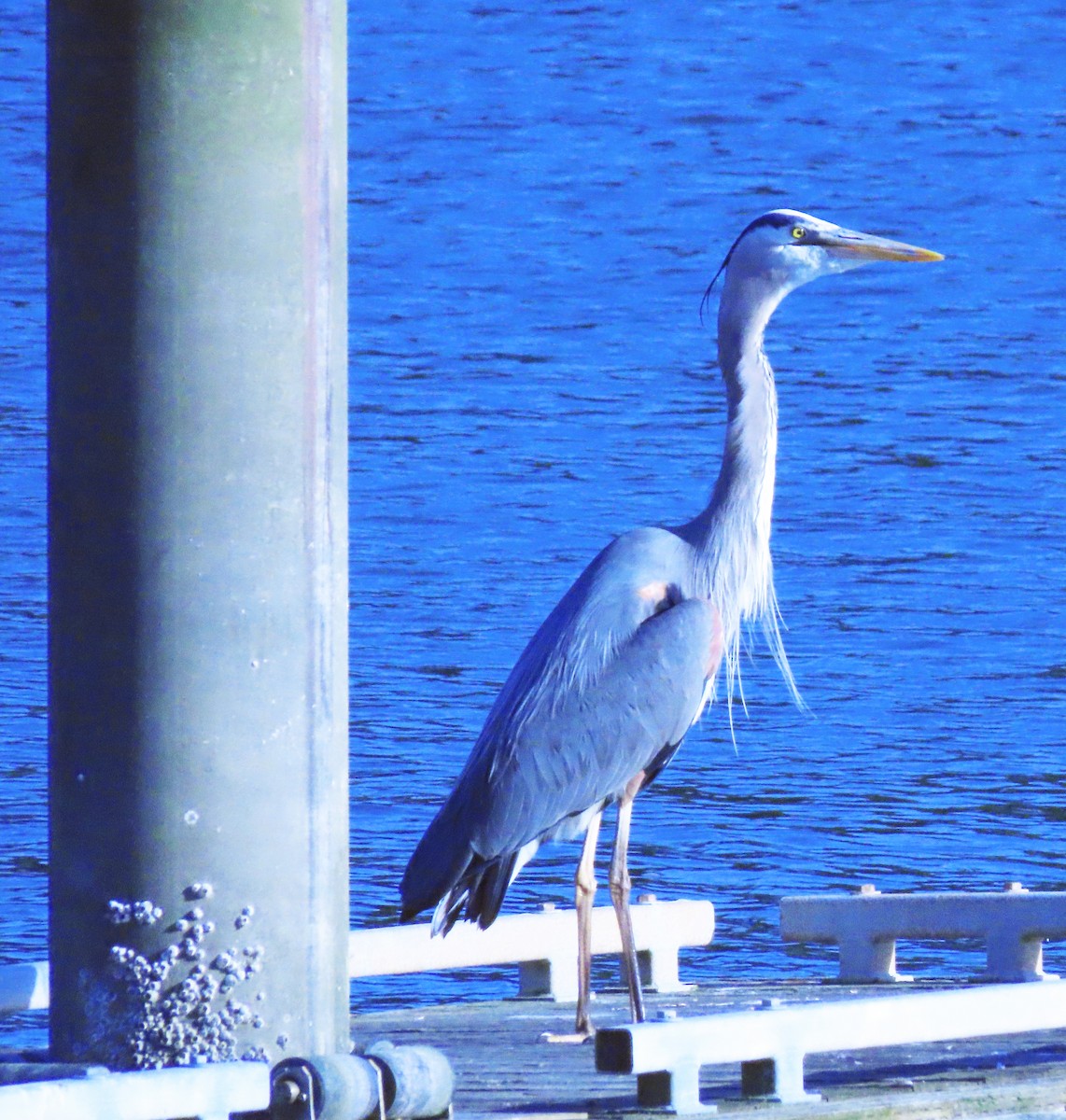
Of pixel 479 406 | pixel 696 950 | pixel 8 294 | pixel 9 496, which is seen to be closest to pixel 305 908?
pixel 696 950

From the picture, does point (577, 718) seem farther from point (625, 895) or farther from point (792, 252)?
point (792, 252)

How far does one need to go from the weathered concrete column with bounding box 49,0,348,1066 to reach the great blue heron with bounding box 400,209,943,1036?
1558mm

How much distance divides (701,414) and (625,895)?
1151 centimetres

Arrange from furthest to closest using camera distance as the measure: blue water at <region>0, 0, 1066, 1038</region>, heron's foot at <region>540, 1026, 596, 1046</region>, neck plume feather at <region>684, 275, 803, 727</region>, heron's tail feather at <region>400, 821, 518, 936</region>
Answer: blue water at <region>0, 0, 1066, 1038</region> → neck plume feather at <region>684, 275, 803, 727</region> → heron's tail feather at <region>400, 821, 518, 936</region> → heron's foot at <region>540, 1026, 596, 1046</region>

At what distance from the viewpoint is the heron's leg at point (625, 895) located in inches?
204

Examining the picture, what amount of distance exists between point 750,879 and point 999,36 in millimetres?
16309

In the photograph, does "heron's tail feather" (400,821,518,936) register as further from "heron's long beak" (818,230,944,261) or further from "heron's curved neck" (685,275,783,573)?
"heron's long beak" (818,230,944,261)

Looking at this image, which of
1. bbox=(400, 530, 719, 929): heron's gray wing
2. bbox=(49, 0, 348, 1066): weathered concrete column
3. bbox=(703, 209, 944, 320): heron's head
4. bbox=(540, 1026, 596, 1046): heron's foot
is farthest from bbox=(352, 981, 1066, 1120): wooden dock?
bbox=(703, 209, 944, 320): heron's head

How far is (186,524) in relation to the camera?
3752 millimetres

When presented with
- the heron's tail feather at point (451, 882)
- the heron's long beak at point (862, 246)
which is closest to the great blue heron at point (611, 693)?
the heron's tail feather at point (451, 882)

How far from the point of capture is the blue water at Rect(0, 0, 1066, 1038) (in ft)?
32.1

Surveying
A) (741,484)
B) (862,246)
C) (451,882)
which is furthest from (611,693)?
(862,246)

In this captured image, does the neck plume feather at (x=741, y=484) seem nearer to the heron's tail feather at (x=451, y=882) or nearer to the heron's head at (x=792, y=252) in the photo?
the heron's head at (x=792, y=252)

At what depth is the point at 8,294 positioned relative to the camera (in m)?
19.5
